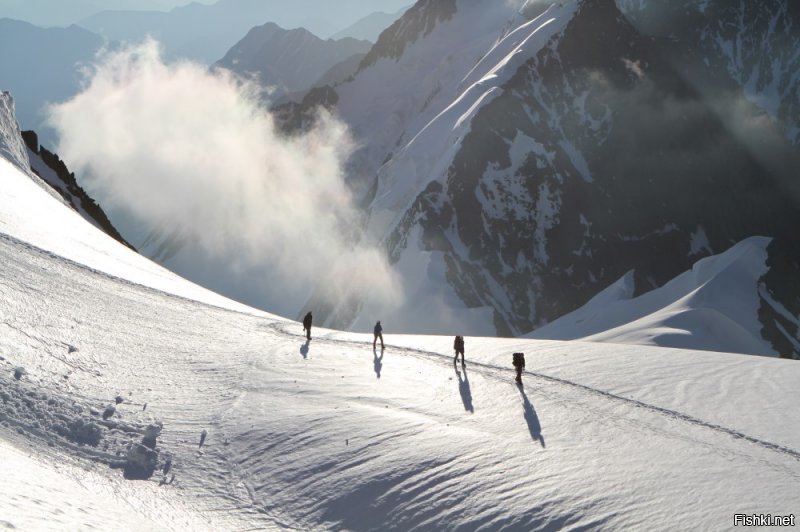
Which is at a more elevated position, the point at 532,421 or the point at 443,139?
the point at 443,139

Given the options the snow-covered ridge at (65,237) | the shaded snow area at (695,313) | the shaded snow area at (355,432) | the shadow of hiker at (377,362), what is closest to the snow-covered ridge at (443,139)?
the shaded snow area at (695,313)

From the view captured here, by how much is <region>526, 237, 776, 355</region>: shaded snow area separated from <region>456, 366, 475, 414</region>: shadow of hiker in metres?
30.1

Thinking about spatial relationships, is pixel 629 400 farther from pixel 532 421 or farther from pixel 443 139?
pixel 443 139

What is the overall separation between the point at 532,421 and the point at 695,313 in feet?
161

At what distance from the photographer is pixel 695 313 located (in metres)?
62.4

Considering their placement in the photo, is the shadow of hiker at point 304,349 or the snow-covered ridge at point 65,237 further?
the snow-covered ridge at point 65,237

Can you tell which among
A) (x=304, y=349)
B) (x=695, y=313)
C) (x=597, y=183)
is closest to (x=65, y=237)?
(x=304, y=349)

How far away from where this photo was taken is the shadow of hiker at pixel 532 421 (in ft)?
58.9

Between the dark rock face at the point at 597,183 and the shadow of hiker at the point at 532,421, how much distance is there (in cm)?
9112

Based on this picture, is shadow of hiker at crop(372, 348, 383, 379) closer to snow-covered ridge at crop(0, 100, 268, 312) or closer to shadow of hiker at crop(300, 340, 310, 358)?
shadow of hiker at crop(300, 340, 310, 358)

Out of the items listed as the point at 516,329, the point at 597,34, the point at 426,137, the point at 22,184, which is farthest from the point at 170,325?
the point at 597,34

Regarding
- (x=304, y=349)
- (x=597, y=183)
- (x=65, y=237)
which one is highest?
(x=597, y=183)

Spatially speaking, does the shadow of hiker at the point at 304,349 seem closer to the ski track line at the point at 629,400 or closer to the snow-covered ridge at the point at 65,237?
the ski track line at the point at 629,400

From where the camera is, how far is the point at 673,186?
6191 inches
